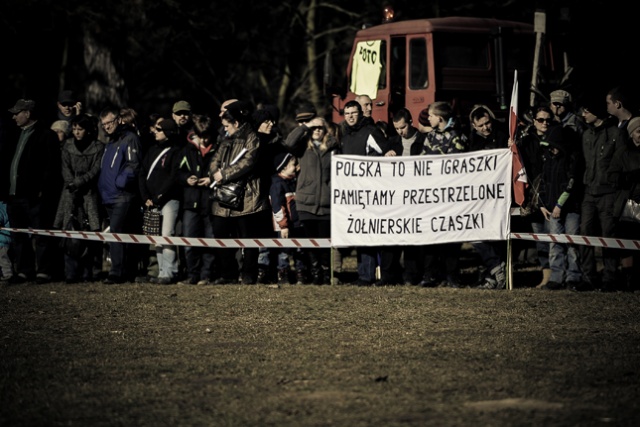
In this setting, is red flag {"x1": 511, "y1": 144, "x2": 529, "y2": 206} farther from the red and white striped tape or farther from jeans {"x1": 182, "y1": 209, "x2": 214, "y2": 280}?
jeans {"x1": 182, "y1": 209, "x2": 214, "y2": 280}

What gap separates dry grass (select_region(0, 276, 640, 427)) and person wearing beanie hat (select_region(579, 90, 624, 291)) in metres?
0.64

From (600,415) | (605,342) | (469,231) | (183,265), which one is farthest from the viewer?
(183,265)

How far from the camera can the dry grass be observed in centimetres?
753

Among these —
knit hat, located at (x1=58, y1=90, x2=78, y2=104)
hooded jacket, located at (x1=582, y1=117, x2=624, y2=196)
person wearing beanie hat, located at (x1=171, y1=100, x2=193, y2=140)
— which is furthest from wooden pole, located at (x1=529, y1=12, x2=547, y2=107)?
knit hat, located at (x1=58, y1=90, x2=78, y2=104)

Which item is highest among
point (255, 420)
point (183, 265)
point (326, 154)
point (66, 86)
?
point (66, 86)

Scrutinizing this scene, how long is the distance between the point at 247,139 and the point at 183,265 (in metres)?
2.56

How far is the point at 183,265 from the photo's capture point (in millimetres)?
16281

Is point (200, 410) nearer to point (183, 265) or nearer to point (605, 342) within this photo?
point (605, 342)

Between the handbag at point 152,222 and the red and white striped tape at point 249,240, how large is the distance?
182 millimetres

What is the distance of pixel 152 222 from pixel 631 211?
229 inches

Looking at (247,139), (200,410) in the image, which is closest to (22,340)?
(200,410)

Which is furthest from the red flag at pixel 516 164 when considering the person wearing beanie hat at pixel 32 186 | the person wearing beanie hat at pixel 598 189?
the person wearing beanie hat at pixel 32 186

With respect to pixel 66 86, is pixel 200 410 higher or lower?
lower

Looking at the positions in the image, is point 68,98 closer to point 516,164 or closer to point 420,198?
point 420,198
